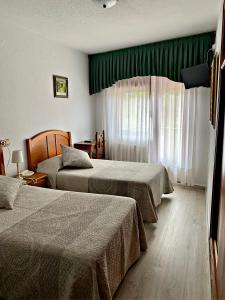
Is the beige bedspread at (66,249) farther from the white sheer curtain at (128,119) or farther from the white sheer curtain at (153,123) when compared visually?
the white sheer curtain at (128,119)

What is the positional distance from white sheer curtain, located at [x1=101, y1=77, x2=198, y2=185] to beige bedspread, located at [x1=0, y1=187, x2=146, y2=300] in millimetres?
2393

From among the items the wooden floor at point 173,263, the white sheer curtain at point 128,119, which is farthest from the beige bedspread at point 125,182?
the white sheer curtain at point 128,119

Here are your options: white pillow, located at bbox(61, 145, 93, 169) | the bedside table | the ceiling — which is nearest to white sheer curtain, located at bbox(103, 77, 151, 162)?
the ceiling

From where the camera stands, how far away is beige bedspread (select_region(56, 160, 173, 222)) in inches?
112

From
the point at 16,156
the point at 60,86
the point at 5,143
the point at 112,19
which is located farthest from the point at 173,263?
the point at 60,86

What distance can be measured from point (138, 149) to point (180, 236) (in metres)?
2.19

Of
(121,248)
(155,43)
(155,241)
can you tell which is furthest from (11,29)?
(155,241)

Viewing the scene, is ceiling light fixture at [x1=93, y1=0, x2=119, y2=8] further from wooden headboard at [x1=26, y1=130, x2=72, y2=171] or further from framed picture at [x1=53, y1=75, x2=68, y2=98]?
wooden headboard at [x1=26, y1=130, x2=72, y2=171]

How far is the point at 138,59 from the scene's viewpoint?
4148 millimetres

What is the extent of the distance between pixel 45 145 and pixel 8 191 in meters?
1.49

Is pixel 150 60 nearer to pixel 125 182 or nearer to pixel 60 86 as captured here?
pixel 60 86

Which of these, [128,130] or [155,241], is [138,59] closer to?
[128,130]

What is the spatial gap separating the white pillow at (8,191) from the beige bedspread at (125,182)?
0.84 meters

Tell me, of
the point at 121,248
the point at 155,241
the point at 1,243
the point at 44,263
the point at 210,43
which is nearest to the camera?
the point at 44,263
